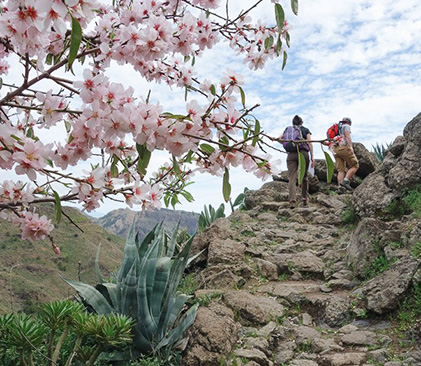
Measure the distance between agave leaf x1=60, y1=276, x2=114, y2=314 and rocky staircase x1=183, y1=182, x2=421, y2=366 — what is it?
27.7 inches

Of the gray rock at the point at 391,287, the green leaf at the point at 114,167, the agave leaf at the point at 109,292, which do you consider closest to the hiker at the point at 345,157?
the gray rock at the point at 391,287

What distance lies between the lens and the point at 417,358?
3.14 meters

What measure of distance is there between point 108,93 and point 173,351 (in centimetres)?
239

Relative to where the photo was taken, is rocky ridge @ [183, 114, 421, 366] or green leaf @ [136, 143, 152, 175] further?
rocky ridge @ [183, 114, 421, 366]

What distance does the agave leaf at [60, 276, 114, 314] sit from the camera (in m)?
3.31

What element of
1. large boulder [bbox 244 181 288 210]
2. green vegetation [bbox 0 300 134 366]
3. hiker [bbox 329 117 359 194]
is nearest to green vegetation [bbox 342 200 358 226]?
hiker [bbox 329 117 359 194]

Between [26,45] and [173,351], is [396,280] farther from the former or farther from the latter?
[26,45]

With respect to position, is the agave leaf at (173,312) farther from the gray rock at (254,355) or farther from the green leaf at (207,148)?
the green leaf at (207,148)

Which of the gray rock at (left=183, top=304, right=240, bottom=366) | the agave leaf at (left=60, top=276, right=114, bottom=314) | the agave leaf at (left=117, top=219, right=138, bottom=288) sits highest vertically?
the agave leaf at (left=117, top=219, right=138, bottom=288)

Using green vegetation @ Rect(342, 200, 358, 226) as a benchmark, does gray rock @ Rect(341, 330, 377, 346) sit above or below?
below

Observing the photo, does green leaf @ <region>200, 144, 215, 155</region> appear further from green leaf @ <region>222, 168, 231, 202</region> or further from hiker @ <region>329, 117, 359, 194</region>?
hiker @ <region>329, 117, 359, 194</region>

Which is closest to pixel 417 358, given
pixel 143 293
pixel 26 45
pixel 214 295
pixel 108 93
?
pixel 214 295

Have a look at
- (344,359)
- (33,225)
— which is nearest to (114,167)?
(33,225)

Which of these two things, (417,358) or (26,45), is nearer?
(26,45)
